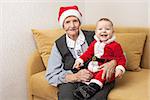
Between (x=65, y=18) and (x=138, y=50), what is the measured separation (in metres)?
0.61

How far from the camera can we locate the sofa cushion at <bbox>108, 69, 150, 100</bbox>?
1.51 m

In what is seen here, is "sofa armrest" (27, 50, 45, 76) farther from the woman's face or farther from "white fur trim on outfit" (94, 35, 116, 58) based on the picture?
"white fur trim on outfit" (94, 35, 116, 58)

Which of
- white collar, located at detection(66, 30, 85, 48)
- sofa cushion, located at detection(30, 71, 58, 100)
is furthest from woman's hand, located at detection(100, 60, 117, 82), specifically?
sofa cushion, located at detection(30, 71, 58, 100)

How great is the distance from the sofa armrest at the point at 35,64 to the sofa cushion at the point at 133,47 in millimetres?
610

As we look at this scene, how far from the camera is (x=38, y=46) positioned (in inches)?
81.8

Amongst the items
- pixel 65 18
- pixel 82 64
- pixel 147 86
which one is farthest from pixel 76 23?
pixel 147 86

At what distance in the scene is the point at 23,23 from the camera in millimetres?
2035

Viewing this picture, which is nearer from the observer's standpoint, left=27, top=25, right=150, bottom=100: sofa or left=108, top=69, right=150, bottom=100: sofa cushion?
left=108, top=69, right=150, bottom=100: sofa cushion

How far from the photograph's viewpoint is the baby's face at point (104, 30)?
1.60 m

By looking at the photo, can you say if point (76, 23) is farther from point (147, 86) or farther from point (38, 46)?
point (147, 86)

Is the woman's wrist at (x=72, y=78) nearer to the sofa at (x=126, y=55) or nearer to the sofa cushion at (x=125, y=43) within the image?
the sofa at (x=126, y=55)

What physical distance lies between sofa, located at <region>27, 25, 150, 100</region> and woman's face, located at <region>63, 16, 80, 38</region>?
320 millimetres

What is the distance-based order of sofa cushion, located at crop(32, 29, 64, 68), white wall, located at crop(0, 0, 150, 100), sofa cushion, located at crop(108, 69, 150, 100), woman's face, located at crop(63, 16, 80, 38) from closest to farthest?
sofa cushion, located at crop(108, 69, 150, 100), woman's face, located at crop(63, 16, 80, 38), white wall, located at crop(0, 0, 150, 100), sofa cushion, located at crop(32, 29, 64, 68)

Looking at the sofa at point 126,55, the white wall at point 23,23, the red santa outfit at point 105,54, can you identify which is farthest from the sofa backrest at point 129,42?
the red santa outfit at point 105,54
